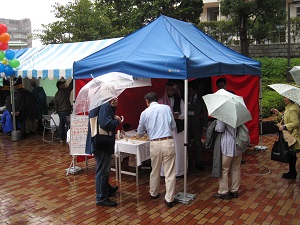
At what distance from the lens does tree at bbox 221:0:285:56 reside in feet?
54.2

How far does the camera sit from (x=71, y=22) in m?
17.2

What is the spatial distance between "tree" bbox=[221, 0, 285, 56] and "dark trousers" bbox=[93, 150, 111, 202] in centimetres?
1418

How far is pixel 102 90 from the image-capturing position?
4.58 metres

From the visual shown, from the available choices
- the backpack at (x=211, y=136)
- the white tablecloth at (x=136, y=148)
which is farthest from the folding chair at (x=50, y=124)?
the backpack at (x=211, y=136)

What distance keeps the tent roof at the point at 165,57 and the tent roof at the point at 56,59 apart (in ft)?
8.49

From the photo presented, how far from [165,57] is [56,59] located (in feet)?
17.4

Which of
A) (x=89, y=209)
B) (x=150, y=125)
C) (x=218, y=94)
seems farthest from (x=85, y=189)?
(x=218, y=94)

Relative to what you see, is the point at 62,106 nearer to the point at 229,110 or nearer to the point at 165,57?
the point at 165,57

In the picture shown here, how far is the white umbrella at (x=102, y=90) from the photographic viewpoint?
4535 millimetres

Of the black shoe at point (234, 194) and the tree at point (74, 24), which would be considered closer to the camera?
the black shoe at point (234, 194)

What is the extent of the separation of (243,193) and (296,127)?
1.45m

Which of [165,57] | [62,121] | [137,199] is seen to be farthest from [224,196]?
[62,121]

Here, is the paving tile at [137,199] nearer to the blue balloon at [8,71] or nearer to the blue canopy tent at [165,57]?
the blue canopy tent at [165,57]

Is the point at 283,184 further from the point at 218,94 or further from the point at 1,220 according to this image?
the point at 1,220
